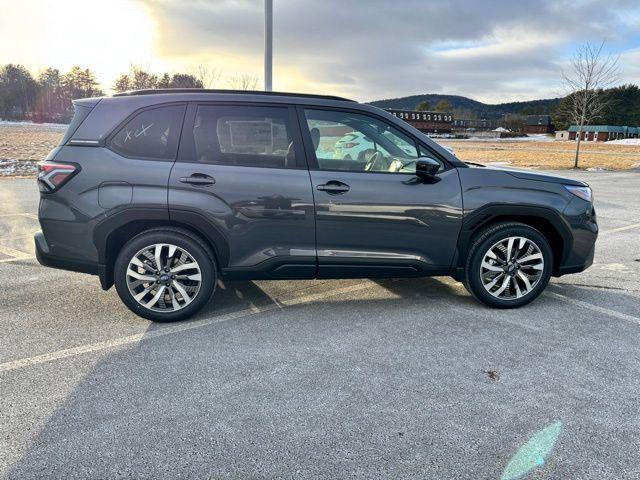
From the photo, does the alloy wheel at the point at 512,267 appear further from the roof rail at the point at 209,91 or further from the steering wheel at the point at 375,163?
the roof rail at the point at 209,91

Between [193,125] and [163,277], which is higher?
[193,125]

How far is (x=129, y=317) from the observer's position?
4.04 metres

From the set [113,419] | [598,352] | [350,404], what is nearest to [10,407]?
[113,419]

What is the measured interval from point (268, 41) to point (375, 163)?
5.74 metres

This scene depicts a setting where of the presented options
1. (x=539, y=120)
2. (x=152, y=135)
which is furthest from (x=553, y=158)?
(x=539, y=120)

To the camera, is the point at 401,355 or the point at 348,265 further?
the point at 348,265

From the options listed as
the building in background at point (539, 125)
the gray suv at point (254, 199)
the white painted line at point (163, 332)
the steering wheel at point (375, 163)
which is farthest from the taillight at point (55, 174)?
the building in background at point (539, 125)

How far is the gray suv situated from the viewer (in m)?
3.71

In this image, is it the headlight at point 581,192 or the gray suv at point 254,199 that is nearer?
the gray suv at point 254,199

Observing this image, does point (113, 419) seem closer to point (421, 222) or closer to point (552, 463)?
point (552, 463)

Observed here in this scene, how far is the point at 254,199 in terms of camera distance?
12.3 ft

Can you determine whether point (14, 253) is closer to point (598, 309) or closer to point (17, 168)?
point (598, 309)

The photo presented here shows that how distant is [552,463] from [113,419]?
7.48ft

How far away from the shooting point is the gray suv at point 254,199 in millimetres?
3711
